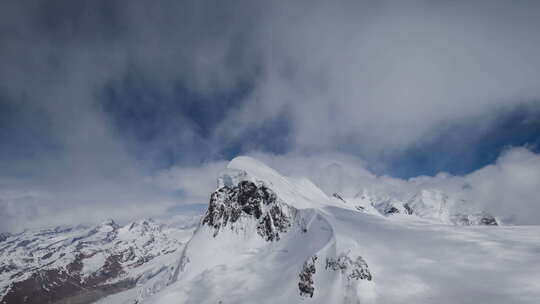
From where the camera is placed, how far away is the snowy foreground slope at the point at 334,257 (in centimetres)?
2780

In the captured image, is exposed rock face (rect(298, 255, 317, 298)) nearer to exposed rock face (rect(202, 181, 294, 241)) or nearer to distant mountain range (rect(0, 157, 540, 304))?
distant mountain range (rect(0, 157, 540, 304))

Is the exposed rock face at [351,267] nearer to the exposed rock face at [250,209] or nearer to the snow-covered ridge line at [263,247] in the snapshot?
the snow-covered ridge line at [263,247]

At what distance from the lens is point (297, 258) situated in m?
64.2

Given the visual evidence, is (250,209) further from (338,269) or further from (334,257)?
(338,269)

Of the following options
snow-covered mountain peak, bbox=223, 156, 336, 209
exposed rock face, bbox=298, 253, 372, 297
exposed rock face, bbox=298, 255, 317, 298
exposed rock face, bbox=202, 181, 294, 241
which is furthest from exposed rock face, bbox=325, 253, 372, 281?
snow-covered mountain peak, bbox=223, 156, 336, 209

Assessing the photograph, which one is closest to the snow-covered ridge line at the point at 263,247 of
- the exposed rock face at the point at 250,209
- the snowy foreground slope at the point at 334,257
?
the exposed rock face at the point at 250,209

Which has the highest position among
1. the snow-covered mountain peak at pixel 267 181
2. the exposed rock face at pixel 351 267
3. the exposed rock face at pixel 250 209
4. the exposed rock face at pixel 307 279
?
the snow-covered mountain peak at pixel 267 181

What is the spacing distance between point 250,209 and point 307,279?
56.9 metres

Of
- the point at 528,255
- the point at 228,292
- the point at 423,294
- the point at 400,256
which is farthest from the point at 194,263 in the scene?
the point at 528,255

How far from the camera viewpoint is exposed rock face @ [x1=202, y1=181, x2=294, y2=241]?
92.1 metres

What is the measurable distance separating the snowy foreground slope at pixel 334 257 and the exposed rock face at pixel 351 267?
165mm

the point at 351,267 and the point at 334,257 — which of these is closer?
the point at 351,267

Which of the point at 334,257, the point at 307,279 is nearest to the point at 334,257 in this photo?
the point at 334,257

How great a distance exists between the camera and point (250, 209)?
339 ft
